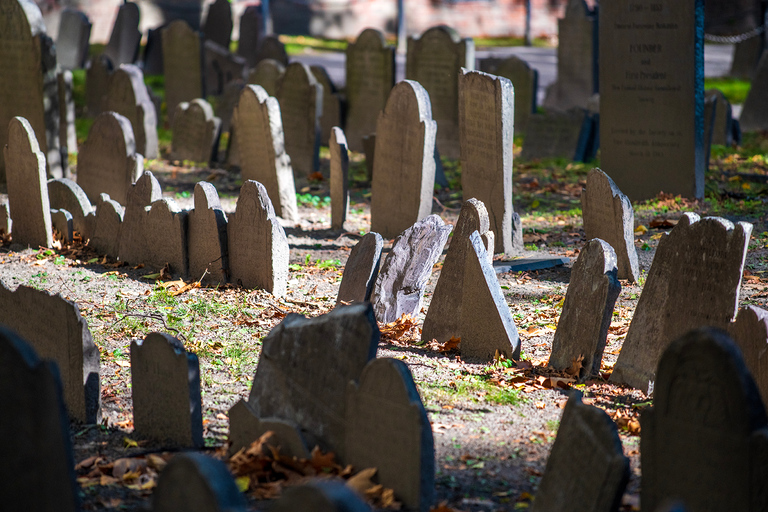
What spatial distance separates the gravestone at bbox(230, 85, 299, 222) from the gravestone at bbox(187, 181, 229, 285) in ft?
8.52

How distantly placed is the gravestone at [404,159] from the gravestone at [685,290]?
141 inches

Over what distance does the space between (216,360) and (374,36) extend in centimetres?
873

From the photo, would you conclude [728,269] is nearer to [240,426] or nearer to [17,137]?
[240,426]

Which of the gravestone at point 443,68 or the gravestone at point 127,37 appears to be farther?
the gravestone at point 127,37

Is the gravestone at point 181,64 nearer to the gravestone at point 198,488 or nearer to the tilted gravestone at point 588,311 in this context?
the tilted gravestone at point 588,311

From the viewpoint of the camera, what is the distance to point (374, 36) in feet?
41.2

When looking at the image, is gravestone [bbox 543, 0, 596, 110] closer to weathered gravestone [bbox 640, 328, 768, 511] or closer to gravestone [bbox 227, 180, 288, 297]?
gravestone [bbox 227, 180, 288, 297]

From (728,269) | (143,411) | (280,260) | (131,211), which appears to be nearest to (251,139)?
(131,211)

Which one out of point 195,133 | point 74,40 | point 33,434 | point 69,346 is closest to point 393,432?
point 33,434

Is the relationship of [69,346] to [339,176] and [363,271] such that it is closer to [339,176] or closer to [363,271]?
[363,271]

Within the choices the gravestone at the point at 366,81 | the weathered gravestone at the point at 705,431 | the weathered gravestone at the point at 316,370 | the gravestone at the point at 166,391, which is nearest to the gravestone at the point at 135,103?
the gravestone at the point at 366,81

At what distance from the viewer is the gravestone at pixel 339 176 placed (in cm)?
822

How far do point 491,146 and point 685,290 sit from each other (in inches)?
130

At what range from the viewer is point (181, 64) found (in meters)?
15.1
